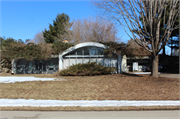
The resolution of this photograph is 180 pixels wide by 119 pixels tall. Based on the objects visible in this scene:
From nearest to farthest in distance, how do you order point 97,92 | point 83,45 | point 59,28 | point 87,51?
point 97,92, point 83,45, point 87,51, point 59,28

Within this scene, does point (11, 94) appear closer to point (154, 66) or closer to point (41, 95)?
point (41, 95)

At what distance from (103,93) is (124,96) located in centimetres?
130

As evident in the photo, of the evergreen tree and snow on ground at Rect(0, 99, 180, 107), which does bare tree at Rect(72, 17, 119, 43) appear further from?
snow on ground at Rect(0, 99, 180, 107)

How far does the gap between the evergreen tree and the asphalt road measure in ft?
92.4

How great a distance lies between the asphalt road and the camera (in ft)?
17.8

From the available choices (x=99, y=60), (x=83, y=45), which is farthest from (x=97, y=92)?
(x=99, y=60)

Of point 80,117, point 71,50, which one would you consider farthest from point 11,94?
point 71,50

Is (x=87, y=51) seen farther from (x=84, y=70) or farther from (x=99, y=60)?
(x=84, y=70)

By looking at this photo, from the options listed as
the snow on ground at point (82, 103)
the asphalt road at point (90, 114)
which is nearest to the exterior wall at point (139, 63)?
the snow on ground at point (82, 103)

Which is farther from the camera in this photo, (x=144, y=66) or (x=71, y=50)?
(x=144, y=66)

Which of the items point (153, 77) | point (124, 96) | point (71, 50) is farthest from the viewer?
point (71, 50)

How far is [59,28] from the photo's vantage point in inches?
1358

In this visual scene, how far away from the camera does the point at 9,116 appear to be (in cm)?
557

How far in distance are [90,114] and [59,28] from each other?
102 ft
